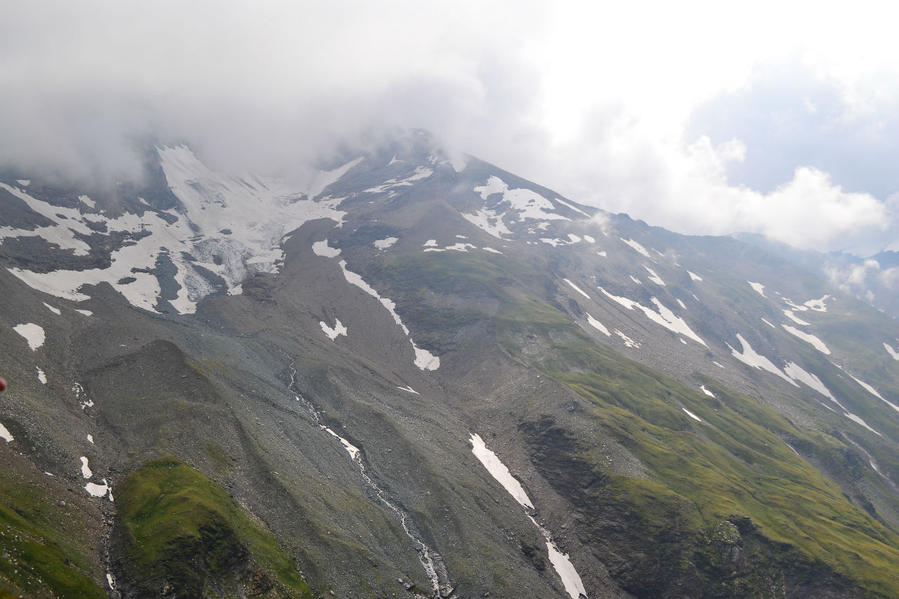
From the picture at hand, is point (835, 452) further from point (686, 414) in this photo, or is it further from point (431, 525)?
point (431, 525)

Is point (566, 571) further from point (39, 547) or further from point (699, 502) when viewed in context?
point (39, 547)

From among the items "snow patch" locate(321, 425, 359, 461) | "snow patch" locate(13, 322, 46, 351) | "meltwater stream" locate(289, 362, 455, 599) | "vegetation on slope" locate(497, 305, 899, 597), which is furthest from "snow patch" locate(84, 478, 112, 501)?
"vegetation on slope" locate(497, 305, 899, 597)

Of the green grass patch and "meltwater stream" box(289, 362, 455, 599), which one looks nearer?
the green grass patch

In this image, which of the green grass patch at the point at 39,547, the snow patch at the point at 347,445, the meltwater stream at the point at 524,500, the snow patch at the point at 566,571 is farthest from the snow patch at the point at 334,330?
the green grass patch at the point at 39,547

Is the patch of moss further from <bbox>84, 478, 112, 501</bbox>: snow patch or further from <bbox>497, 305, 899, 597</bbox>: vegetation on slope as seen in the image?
<bbox>497, 305, 899, 597</bbox>: vegetation on slope

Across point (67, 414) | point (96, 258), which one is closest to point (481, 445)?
point (67, 414)
